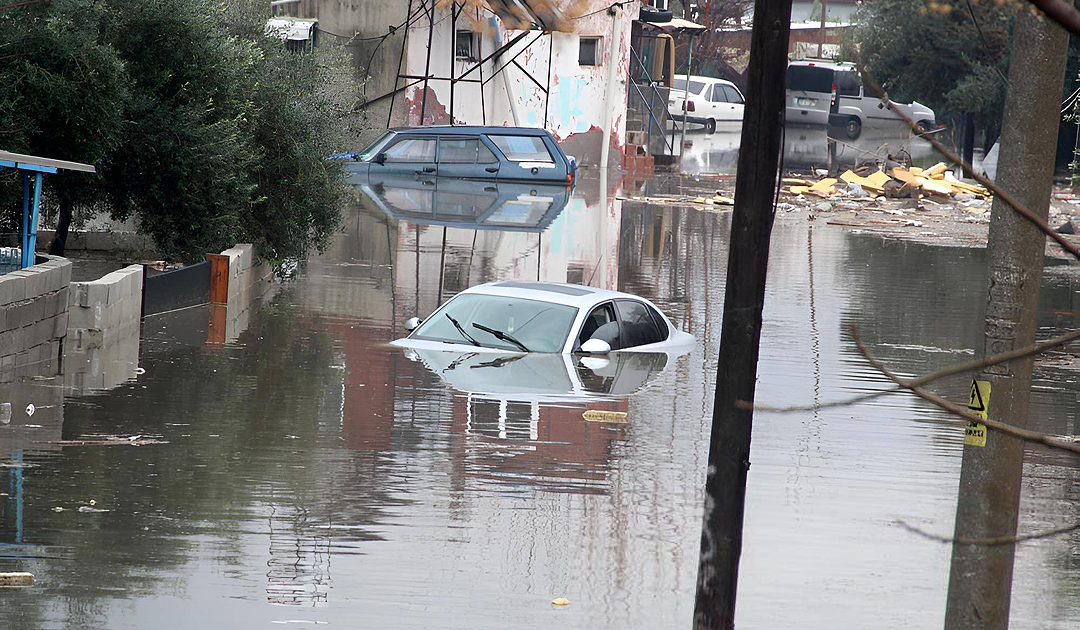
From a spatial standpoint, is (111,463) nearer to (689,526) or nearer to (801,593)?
(689,526)

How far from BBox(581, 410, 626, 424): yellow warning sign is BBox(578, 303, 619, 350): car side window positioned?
223cm

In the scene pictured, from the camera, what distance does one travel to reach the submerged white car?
14117mm

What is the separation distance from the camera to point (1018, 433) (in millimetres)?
2625

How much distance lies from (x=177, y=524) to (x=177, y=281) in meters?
8.48

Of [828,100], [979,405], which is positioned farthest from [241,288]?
[828,100]

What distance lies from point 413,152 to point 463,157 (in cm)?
134

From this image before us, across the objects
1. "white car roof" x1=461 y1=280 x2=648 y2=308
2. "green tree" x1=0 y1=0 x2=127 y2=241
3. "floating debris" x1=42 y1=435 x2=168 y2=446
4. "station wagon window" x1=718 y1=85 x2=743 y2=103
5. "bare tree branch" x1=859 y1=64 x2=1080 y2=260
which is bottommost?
"floating debris" x1=42 y1=435 x2=168 y2=446

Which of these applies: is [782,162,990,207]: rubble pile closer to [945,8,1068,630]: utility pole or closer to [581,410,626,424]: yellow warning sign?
[581,410,626,424]: yellow warning sign

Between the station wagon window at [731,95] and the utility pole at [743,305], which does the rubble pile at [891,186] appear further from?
the utility pole at [743,305]

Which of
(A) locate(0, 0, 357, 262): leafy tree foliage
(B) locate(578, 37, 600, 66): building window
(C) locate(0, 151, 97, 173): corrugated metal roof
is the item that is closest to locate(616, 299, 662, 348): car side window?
(A) locate(0, 0, 357, 262): leafy tree foliage

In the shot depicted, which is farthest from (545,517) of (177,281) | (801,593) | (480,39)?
(480,39)

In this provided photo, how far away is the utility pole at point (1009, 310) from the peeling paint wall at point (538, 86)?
38330 millimetres

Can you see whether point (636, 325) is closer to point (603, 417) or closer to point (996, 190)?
point (603, 417)

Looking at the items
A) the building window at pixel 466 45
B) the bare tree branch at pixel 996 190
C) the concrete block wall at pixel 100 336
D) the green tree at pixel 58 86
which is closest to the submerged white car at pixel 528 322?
the concrete block wall at pixel 100 336
